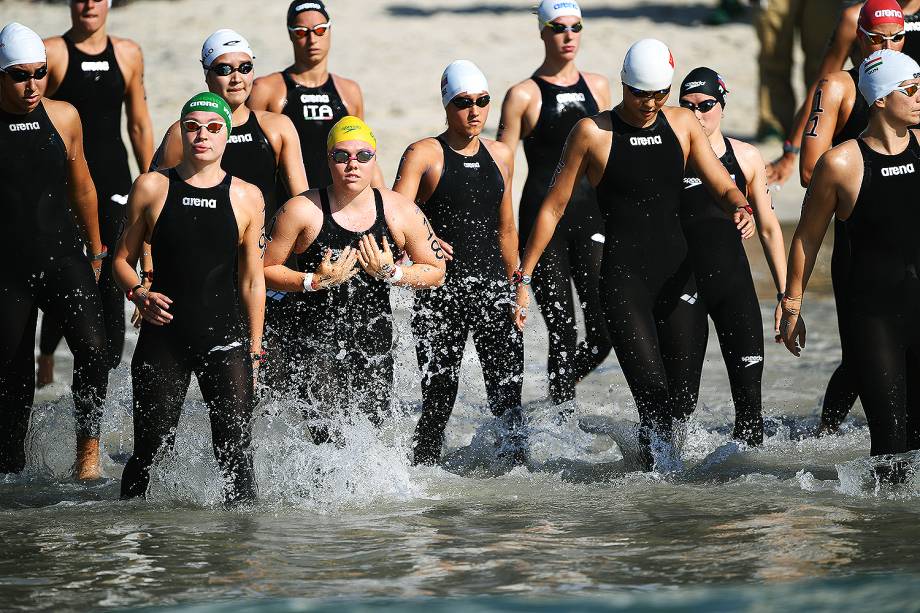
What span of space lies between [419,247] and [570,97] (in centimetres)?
192

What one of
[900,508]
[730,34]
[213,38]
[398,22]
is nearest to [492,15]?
[398,22]

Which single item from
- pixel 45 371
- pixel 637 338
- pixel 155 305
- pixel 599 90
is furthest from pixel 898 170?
pixel 45 371

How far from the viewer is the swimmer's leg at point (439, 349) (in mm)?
7426

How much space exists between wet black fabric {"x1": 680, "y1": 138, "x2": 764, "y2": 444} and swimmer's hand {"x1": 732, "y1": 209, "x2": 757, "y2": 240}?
236mm

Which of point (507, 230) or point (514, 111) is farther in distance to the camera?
point (514, 111)

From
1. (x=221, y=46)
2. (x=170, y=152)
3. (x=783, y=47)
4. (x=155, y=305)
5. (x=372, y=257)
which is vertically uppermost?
(x=783, y=47)

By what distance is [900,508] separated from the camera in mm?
6504

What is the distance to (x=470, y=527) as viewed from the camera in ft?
21.4

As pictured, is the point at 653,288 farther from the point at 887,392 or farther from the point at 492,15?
the point at 492,15

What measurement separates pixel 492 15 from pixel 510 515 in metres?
23.1

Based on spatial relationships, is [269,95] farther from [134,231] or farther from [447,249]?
[134,231]

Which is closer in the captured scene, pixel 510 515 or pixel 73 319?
pixel 510 515

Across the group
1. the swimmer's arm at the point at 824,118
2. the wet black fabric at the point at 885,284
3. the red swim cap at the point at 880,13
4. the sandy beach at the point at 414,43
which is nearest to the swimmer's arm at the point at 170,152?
the swimmer's arm at the point at 824,118

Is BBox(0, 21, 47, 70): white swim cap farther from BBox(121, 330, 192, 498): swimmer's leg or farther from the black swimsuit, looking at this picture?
the black swimsuit
